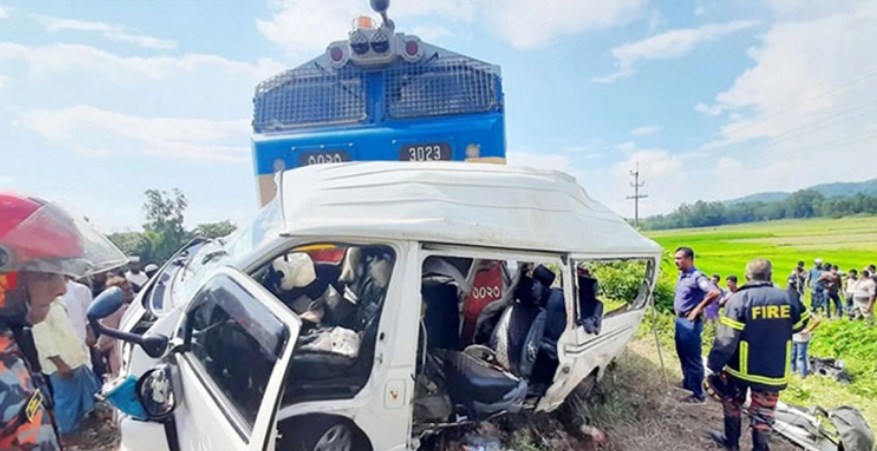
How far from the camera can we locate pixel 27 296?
1640mm

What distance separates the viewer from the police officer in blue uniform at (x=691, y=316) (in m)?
5.45

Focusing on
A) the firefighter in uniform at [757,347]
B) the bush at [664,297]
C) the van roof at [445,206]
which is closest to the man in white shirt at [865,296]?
the bush at [664,297]

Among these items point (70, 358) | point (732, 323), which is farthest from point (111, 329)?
point (732, 323)

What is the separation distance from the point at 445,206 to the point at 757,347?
2991 millimetres

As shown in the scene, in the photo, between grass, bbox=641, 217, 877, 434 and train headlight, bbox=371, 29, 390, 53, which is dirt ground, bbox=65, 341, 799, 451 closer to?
grass, bbox=641, 217, 877, 434

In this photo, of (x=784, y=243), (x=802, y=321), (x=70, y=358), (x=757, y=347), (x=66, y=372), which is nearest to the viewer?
(x=66, y=372)

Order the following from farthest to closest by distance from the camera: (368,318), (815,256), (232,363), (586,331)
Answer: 1. (815,256)
2. (586,331)
3. (368,318)
4. (232,363)

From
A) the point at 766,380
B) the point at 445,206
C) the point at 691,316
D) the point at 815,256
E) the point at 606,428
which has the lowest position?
the point at 815,256

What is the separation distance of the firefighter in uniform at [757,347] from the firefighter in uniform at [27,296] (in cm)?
449

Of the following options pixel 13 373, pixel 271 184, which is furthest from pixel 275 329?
pixel 271 184

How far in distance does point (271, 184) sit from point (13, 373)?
144 inches

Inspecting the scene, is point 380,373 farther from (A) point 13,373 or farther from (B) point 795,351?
(B) point 795,351

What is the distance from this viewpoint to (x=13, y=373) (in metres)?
1.55

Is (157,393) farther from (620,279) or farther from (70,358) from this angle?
(620,279)
